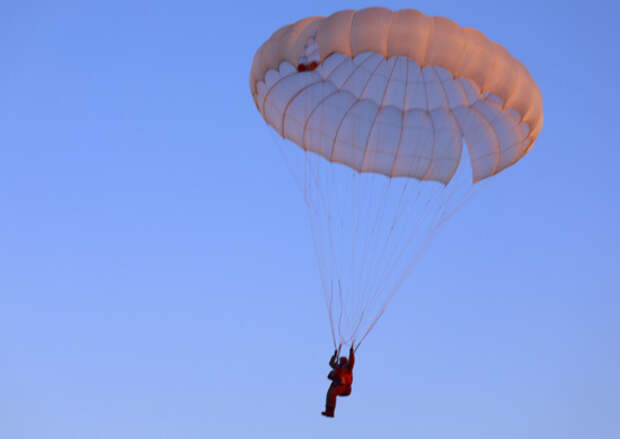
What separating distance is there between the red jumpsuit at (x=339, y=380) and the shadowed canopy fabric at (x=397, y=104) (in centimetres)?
425

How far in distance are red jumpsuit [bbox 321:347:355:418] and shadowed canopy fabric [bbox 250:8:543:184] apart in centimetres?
425

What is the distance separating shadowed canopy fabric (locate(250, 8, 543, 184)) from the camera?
22297 mm

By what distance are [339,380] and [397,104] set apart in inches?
230

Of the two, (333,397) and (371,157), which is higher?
(371,157)

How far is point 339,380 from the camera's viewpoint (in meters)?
22.0

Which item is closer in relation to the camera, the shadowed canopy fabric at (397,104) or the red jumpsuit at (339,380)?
the red jumpsuit at (339,380)

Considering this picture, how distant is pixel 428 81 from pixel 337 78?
1891mm

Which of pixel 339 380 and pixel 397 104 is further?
pixel 397 104

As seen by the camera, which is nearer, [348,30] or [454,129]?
[348,30]

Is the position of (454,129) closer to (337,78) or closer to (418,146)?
(418,146)

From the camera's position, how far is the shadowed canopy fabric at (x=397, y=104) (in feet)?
73.2

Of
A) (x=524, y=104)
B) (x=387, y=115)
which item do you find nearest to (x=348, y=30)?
(x=387, y=115)

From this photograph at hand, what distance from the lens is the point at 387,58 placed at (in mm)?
21656

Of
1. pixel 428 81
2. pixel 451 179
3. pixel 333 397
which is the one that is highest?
pixel 428 81
